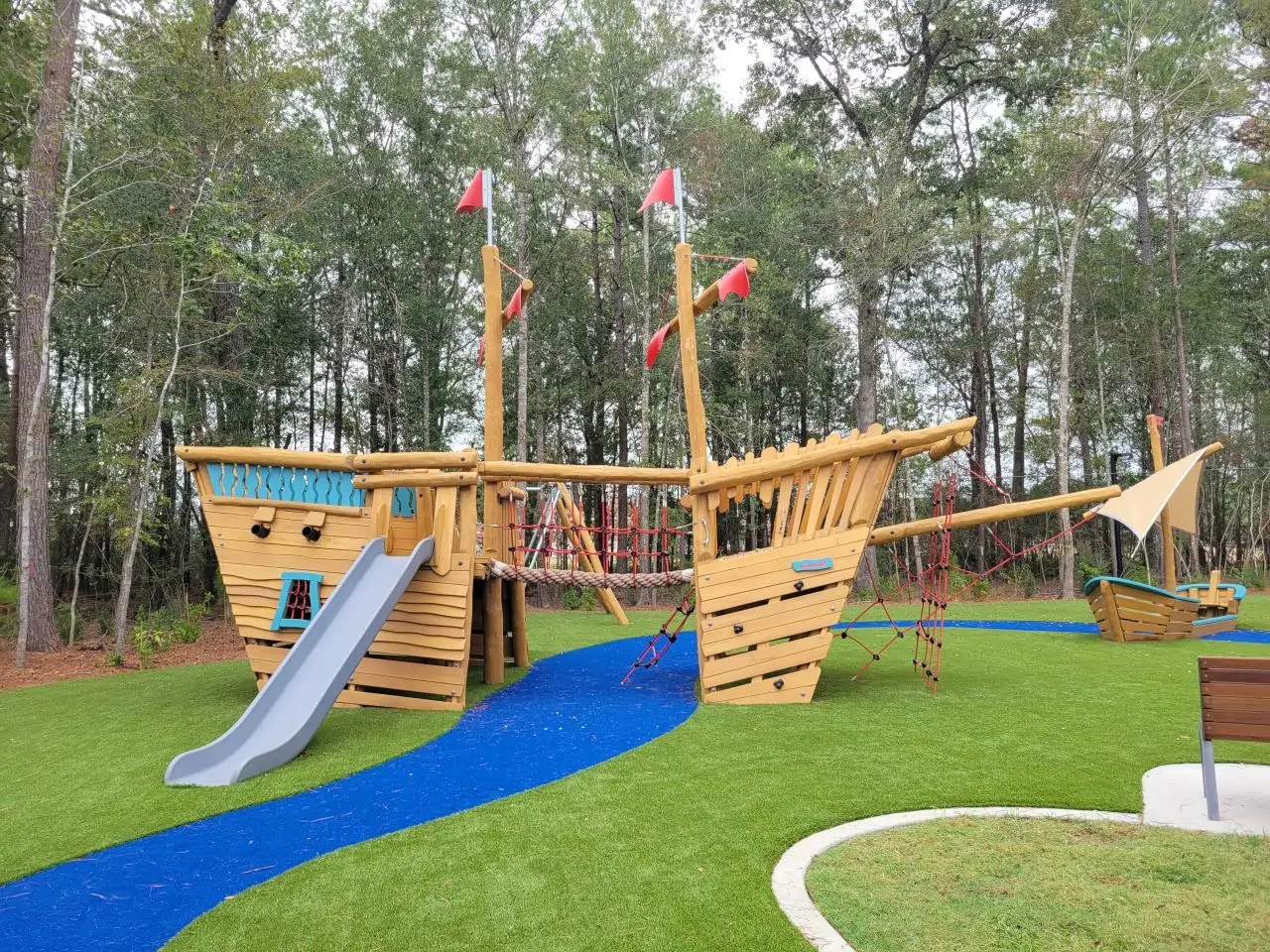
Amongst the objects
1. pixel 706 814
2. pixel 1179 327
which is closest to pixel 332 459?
pixel 706 814

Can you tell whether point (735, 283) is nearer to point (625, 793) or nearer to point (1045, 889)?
point (625, 793)

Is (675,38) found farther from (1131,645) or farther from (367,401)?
(1131,645)

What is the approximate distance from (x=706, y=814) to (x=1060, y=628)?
973 centimetres

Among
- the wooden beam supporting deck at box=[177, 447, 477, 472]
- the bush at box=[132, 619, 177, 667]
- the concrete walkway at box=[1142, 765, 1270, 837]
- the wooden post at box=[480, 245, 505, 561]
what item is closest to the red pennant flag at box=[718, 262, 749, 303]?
the wooden post at box=[480, 245, 505, 561]

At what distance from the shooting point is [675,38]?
17.4 meters

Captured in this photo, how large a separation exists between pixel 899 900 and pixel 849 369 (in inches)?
943

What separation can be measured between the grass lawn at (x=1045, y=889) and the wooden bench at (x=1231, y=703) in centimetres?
38

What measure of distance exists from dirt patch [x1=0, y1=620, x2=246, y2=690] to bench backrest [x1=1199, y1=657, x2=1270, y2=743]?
9672 mm

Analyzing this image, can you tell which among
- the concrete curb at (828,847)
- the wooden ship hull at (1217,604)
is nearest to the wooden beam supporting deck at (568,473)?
the concrete curb at (828,847)

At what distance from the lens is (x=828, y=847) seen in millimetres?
3090

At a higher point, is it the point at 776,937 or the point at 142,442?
the point at 142,442

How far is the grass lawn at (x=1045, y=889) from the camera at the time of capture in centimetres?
228

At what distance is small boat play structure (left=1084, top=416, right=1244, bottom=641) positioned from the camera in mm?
8844

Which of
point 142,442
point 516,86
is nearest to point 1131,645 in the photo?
point 142,442
